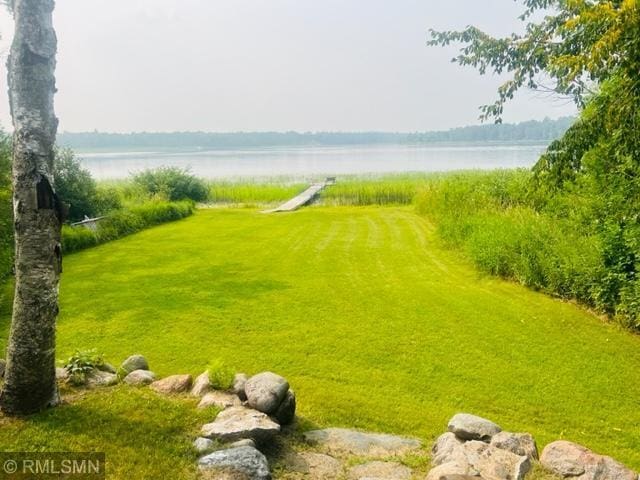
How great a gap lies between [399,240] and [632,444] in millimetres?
9258

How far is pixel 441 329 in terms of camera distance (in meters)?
6.71

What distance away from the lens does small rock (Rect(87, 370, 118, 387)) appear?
4145 mm

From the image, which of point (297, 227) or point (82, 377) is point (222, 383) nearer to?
point (82, 377)

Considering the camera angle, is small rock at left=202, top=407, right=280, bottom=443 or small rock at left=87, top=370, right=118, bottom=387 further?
small rock at left=87, top=370, right=118, bottom=387

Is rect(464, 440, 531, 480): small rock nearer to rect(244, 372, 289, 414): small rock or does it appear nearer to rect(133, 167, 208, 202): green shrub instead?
rect(244, 372, 289, 414): small rock

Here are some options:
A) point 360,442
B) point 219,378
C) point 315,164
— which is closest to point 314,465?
point 360,442

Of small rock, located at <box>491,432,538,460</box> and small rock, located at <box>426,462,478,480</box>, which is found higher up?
small rock, located at <box>426,462,478,480</box>

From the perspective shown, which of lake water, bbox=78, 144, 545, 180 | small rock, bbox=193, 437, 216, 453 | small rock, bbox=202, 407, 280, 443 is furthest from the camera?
lake water, bbox=78, 144, 545, 180

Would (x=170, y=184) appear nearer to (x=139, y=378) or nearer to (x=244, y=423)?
(x=139, y=378)

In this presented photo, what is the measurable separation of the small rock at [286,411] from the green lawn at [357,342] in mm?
312

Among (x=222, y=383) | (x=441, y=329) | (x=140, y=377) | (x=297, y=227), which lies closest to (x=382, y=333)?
(x=441, y=329)
